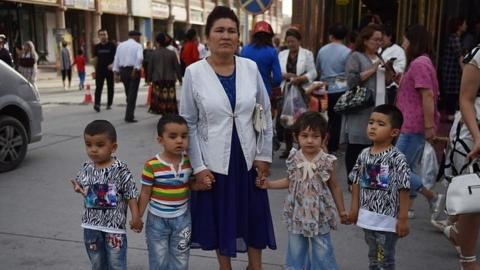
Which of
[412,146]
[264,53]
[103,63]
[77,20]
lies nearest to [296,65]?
[264,53]

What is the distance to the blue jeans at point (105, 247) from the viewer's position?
301 centimetres

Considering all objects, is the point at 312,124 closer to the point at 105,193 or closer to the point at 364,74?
the point at 105,193

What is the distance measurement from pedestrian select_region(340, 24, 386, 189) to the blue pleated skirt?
2.36 meters

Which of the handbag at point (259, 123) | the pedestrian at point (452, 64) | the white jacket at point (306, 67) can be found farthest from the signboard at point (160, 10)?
the handbag at point (259, 123)

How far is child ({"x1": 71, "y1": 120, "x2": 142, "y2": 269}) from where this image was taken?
2951 mm

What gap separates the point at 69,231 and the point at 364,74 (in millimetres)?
3183

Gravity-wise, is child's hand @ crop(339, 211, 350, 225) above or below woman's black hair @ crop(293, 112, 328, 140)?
below

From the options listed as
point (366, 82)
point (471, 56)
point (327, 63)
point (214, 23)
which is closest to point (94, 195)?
point (214, 23)

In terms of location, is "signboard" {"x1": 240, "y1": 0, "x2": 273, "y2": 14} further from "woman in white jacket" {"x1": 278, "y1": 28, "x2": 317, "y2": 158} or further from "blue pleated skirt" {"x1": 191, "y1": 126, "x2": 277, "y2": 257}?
"blue pleated skirt" {"x1": 191, "y1": 126, "x2": 277, "y2": 257}

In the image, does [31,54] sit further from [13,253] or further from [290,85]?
[13,253]

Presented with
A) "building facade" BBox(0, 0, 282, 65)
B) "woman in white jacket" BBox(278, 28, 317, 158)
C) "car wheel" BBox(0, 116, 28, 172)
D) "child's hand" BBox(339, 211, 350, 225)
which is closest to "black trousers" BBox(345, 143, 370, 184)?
"woman in white jacket" BBox(278, 28, 317, 158)

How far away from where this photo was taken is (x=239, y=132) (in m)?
3.12

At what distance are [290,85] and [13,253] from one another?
389 cm

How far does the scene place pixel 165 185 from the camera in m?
3.01
